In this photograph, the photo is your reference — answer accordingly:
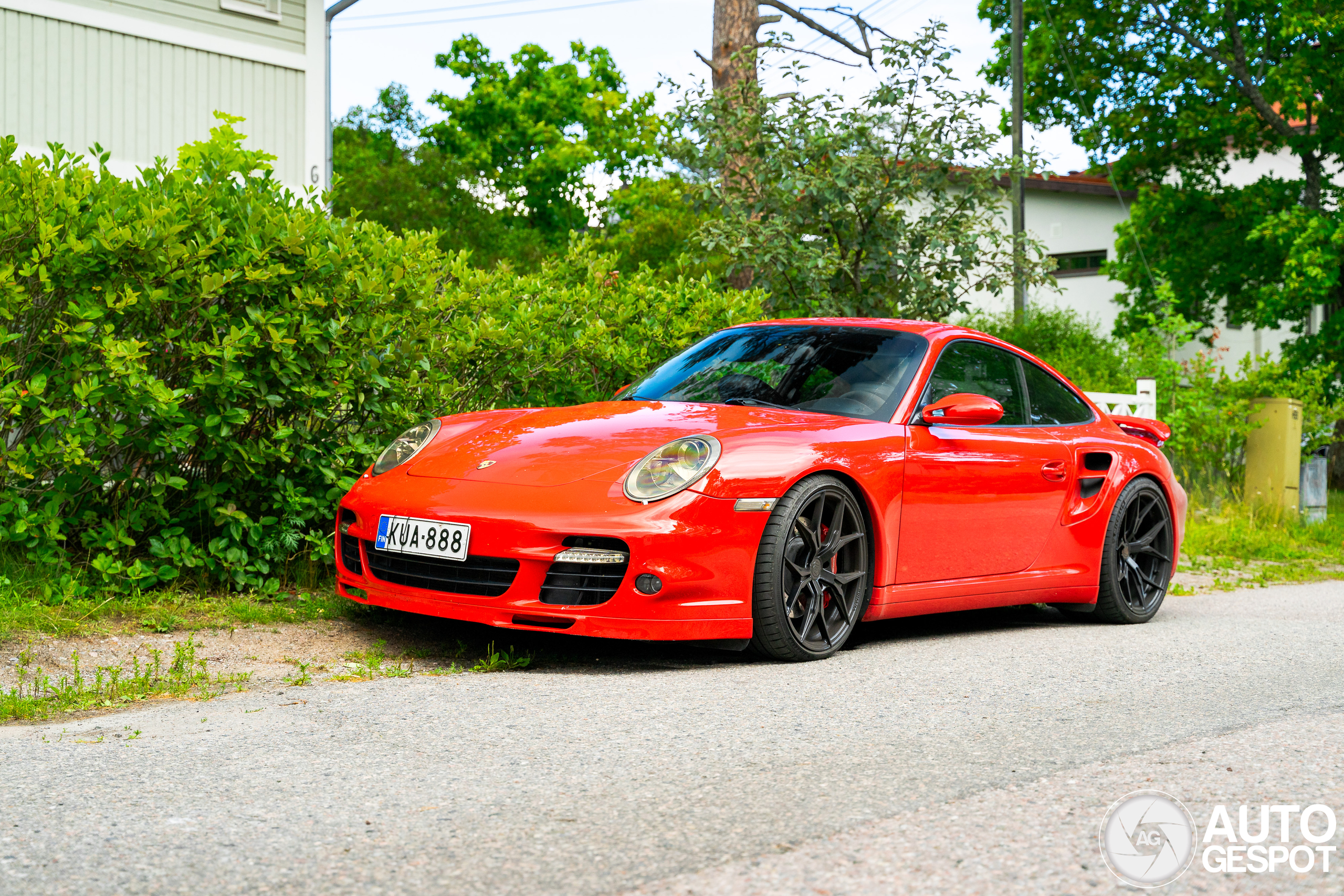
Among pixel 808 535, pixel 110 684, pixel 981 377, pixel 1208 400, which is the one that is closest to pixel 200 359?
pixel 110 684

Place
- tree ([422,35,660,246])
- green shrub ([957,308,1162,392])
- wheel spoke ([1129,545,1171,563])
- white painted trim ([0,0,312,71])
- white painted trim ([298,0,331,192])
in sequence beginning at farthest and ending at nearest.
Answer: tree ([422,35,660,246]) < green shrub ([957,308,1162,392]) < white painted trim ([298,0,331,192]) < white painted trim ([0,0,312,71]) < wheel spoke ([1129,545,1171,563])

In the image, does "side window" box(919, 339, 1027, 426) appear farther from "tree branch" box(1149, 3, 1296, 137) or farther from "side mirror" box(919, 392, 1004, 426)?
"tree branch" box(1149, 3, 1296, 137)

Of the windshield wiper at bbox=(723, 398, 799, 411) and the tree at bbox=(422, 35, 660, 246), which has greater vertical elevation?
the tree at bbox=(422, 35, 660, 246)

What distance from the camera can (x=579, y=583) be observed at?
4699mm

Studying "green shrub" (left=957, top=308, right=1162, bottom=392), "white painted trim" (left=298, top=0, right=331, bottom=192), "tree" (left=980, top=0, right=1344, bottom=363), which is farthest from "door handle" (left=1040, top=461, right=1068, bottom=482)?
"tree" (left=980, top=0, right=1344, bottom=363)

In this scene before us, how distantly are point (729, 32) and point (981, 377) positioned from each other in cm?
710

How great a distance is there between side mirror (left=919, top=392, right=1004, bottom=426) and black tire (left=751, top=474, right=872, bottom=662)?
65cm

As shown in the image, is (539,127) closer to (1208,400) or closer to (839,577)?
(1208,400)

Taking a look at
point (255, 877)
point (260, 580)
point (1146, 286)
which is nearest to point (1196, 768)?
point (255, 877)

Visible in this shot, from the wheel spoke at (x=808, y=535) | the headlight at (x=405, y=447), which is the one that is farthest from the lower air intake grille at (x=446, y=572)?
the wheel spoke at (x=808, y=535)

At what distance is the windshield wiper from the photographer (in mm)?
5762

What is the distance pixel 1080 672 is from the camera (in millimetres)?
5012

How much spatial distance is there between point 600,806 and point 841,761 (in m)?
0.77

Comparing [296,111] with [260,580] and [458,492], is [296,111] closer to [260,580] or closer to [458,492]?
[260,580]
